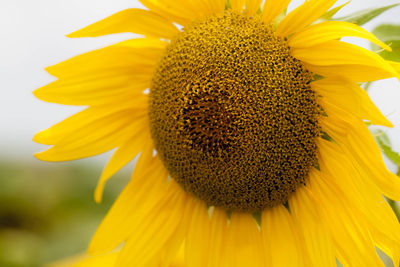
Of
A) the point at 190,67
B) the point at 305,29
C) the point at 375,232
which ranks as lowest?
the point at 375,232

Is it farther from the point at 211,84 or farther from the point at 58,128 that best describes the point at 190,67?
the point at 58,128

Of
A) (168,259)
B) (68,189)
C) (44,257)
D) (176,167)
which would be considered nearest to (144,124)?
(176,167)

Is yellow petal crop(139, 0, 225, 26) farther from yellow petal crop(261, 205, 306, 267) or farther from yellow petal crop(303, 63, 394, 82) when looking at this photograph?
yellow petal crop(261, 205, 306, 267)

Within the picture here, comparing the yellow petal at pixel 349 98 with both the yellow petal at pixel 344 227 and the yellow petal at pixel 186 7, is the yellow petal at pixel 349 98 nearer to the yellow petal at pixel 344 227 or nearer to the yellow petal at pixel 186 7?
the yellow petal at pixel 344 227

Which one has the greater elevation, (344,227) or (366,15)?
(366,15)

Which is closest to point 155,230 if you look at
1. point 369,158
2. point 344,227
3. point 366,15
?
point 344,227

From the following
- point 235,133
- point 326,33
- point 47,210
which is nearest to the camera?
point 326,33

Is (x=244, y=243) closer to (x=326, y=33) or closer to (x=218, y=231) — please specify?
(x=218, y=231)
